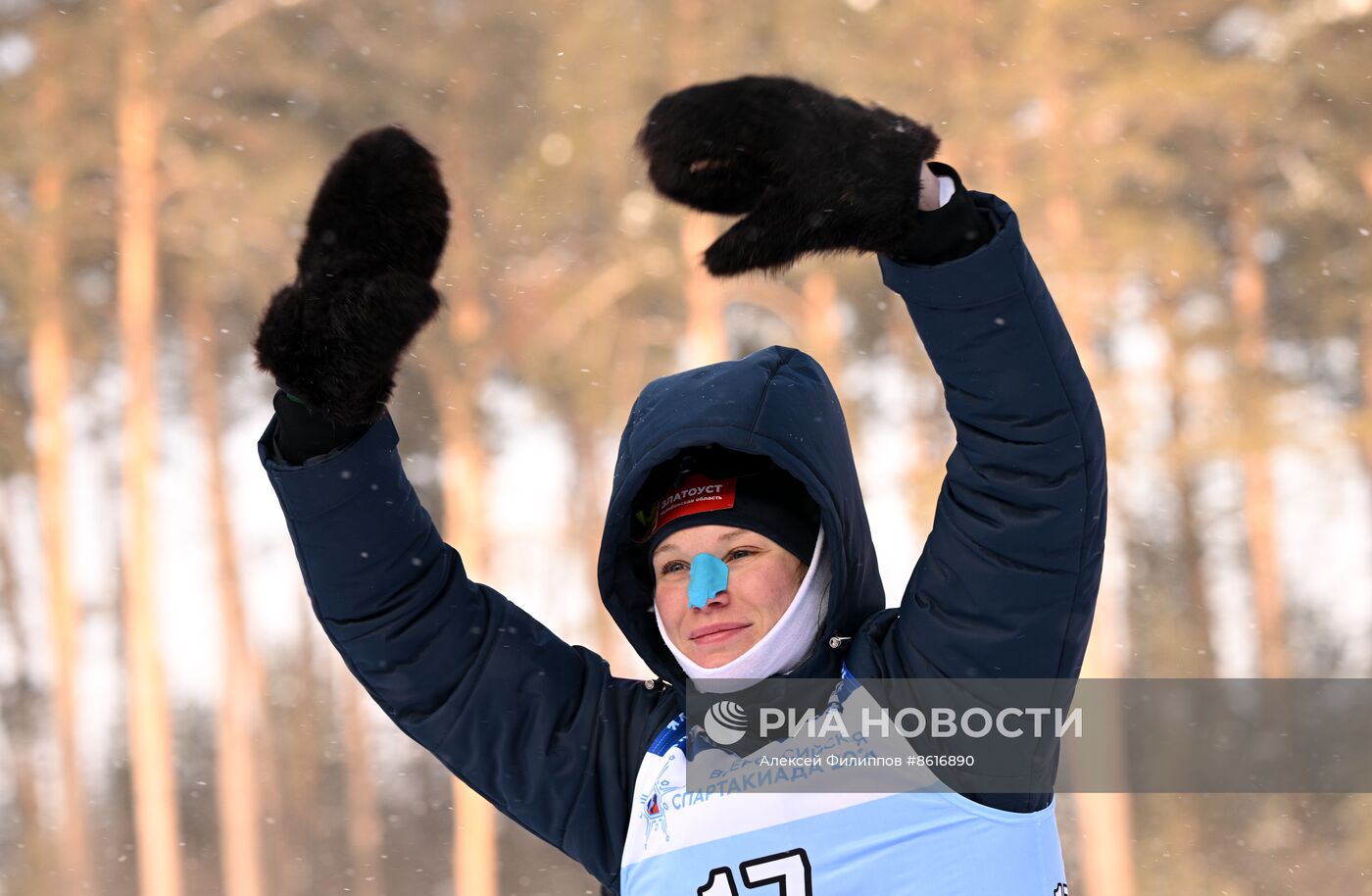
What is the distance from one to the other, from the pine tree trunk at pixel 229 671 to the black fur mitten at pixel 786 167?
17574 millimetres

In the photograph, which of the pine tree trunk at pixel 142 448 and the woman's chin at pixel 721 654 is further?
the pine tree trunk at pixel 142 448

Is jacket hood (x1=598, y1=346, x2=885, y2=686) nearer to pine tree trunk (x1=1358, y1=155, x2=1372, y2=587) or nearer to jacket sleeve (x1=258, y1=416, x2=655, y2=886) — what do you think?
jacket sleeve (x1=258, y1=416, x2=655, y2=886)

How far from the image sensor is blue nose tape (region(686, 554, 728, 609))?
7.36 ft

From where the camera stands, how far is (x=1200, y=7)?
14.4m

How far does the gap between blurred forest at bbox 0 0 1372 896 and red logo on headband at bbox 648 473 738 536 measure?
1040cm

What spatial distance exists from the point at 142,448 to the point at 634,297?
20.1ft

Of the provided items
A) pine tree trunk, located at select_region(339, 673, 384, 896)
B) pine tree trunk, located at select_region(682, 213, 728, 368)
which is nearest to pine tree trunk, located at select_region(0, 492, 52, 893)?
pine tree trunk, located at select_region(339, 673, 384, 896)

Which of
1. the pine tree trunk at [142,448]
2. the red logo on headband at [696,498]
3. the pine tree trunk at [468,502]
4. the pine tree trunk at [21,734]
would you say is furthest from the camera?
the pine tree trunk at [21,734]

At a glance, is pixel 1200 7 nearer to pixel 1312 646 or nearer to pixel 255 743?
pixel 1312 646

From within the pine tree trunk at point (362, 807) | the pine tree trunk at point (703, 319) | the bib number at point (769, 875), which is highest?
the pine tree trunk at point (703, 319)

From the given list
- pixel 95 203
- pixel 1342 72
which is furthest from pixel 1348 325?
pixel 95 203

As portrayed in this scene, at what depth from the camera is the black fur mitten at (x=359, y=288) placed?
6.81 ft

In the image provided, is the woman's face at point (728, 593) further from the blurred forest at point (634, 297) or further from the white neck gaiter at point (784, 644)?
the blurred forest at point (634, 297)

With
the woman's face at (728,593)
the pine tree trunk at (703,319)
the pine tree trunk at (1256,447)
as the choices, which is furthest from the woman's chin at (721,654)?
the pine tree trunk at (1256,447)
